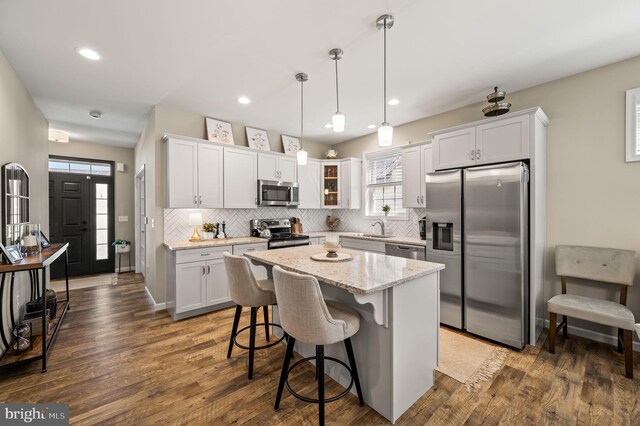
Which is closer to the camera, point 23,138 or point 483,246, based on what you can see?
point 483,246

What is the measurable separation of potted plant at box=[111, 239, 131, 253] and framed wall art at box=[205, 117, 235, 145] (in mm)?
3377

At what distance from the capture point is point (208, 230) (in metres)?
4.13

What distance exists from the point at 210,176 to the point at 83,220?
3.62m

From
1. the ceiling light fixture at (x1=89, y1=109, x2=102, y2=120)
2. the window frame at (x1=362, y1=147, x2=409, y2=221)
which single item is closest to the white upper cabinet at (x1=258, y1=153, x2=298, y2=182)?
the window frame at (x1=362, y1=147, x2=409, y2=221)

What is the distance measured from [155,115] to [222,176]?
115cm

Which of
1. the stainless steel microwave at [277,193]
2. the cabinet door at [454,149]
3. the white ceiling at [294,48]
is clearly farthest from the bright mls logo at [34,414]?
the cabinet door at [454,149]

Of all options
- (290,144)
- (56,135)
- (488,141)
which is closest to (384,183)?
(290,144)

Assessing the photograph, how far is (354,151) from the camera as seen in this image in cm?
542

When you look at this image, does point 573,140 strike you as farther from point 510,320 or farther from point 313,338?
point 313,338

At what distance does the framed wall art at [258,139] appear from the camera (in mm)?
4543

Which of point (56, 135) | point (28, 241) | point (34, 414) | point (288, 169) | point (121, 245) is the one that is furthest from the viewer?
point (121, 245)

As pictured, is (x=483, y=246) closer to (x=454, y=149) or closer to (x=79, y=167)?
(x=454, y=149)

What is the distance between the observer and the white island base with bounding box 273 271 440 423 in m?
1.73

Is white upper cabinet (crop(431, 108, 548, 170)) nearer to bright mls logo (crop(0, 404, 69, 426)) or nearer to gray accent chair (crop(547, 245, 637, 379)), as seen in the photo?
gray accent chair (crop(547, 245, 637, 379))
